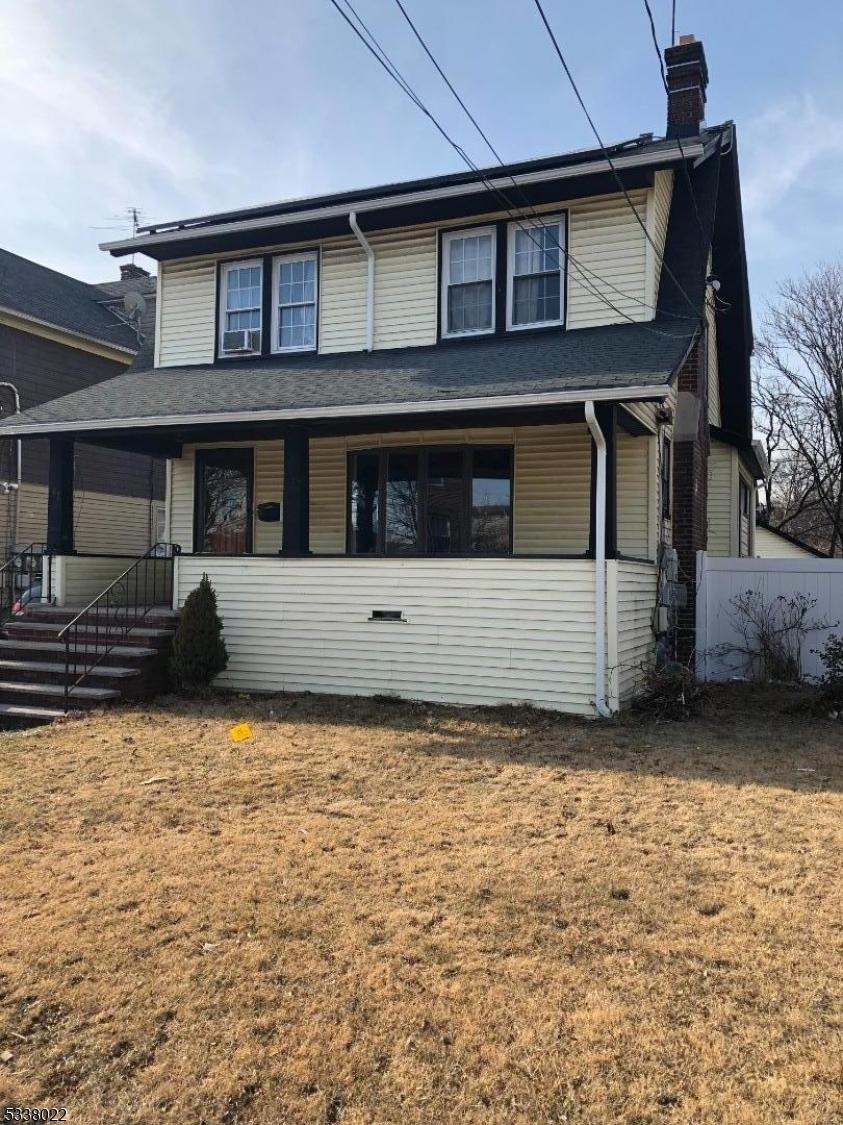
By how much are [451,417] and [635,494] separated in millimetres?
2877

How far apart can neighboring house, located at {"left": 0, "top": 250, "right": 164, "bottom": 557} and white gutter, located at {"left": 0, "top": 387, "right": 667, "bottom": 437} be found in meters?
4.80

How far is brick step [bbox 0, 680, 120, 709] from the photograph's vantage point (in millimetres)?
8102

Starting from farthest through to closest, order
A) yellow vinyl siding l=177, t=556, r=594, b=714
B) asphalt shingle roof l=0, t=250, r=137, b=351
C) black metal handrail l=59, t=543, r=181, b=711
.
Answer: asphalt shingle roof l=0, t=250, r=137, b=351
black metal handrail l=59, t=543, r=181, b=711
yellow vinyl siding l=177, t=556, r=594, b=714

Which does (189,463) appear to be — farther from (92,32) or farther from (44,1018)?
(44,1018)

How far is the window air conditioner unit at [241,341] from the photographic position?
38.9 feet

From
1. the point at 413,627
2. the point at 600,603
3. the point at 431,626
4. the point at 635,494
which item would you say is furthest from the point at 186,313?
the point at 600,603

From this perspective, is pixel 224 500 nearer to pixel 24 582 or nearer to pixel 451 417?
pixel 24 582

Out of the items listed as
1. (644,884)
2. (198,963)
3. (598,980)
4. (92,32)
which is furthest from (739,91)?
(198,963)

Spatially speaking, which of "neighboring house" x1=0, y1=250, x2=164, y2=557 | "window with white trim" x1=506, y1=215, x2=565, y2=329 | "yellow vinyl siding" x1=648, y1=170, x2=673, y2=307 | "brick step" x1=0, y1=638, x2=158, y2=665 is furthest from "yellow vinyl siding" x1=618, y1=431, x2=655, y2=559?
"neighboring house" x1=0, y1=250, x2=164, y2=557

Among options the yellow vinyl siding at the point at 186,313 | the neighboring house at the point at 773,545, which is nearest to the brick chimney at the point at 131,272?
the yellow vinyl siding at the point at 186,313

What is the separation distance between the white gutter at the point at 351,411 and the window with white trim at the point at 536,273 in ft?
9.51

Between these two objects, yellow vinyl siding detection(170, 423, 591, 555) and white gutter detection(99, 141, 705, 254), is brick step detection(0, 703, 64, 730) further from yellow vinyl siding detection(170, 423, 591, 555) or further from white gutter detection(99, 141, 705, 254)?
white gutter detection(99, 141, 705, 254)

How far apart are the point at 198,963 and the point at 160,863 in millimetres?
1138

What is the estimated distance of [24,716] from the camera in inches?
314
